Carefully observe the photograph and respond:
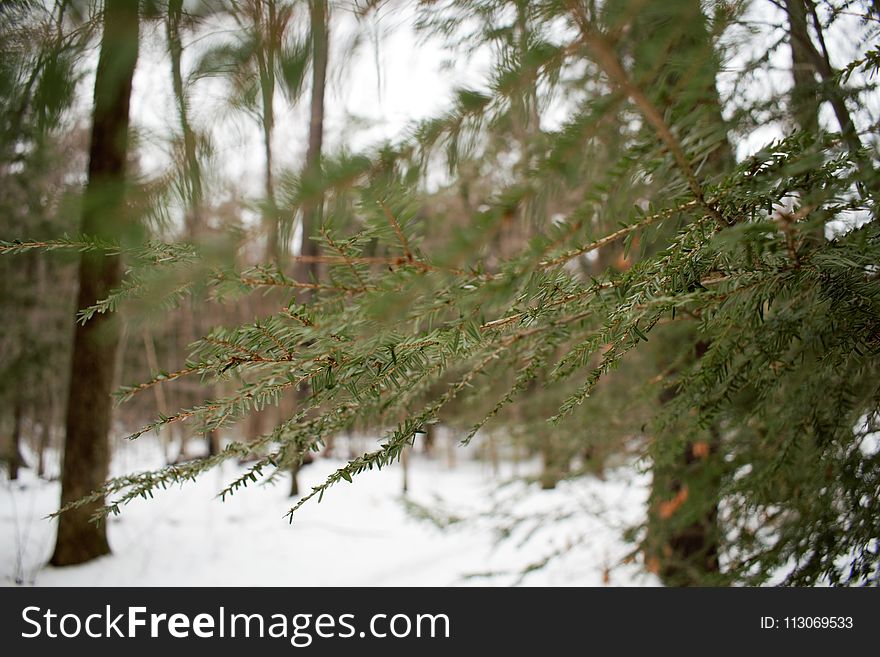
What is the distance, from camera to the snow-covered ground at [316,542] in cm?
A: 519

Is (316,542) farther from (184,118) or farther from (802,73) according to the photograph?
(184,118)

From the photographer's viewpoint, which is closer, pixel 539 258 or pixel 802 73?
Result: pixel 539 258

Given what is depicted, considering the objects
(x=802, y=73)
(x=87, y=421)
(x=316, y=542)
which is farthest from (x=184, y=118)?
(x=316, y=542)

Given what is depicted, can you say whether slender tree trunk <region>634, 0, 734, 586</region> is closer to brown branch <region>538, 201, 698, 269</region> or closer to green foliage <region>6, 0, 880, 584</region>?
green foliage <region>6, 0, 880, 584</region>

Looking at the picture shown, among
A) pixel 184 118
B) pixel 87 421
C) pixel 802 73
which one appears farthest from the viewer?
pixel 87 421

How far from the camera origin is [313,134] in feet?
3.47

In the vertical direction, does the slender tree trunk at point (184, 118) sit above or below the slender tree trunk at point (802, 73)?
below

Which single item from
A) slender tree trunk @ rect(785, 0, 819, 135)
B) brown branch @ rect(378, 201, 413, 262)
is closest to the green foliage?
brown branch @ rect(378, 201, 413, 262)

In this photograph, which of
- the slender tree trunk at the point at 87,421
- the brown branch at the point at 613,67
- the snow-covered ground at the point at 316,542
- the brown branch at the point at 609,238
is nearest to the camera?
the brown branch at the point at 613,67

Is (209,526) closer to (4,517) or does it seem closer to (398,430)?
(4,517)

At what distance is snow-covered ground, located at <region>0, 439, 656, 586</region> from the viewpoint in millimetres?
5188

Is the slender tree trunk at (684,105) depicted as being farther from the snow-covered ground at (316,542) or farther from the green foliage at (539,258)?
the snow-covered ground at (316,542)

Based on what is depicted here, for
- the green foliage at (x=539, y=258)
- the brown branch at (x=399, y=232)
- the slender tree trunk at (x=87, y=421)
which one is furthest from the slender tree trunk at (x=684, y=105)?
the slender tree trunk at (x=87, y=421)

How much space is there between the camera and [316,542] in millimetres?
8203
